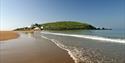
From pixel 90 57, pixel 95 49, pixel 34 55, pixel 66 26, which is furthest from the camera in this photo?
pixel 66 26

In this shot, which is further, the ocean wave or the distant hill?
the distant hill

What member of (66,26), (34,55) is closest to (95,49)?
(34,55)

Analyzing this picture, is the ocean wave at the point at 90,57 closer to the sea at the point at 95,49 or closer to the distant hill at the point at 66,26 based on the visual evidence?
the sea at the point at 95,49

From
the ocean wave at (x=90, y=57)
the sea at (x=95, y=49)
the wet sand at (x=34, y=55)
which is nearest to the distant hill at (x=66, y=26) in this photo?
the sea at (x=95, y=49)

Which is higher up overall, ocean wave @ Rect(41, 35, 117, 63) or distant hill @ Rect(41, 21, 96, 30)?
ocean wave @ Rect(41, 35, 117, 63)

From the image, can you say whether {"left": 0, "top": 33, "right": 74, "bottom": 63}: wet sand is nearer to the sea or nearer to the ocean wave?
the ocean wave

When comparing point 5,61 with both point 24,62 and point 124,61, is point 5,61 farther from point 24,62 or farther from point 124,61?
point 124,61

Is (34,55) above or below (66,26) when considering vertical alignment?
above

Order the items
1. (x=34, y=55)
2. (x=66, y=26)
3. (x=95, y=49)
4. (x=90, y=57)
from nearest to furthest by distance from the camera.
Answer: (x=90, y=57)
(x=34, y=55)
(x=95, y=49)
(x=66, y=26)

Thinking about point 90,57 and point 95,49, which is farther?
point 95,49

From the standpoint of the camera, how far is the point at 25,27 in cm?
10969

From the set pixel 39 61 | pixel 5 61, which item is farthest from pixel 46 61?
pixel 5 61

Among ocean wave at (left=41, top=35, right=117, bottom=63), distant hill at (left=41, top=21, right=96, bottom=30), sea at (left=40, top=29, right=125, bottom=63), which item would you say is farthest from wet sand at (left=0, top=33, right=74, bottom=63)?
distant hill at (left=41, top=21, right=96, bottom=30)

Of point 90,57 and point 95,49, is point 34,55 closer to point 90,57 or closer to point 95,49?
point 90,57
